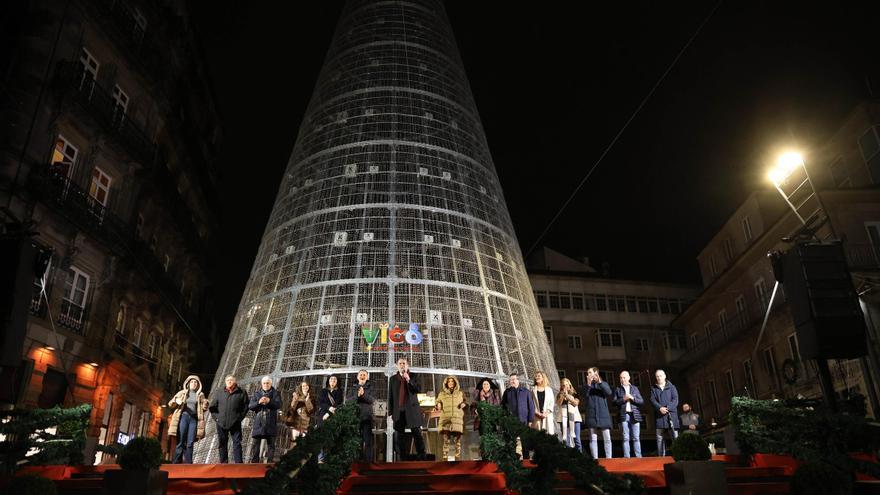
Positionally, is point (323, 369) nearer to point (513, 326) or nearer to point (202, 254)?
point (513, 326)

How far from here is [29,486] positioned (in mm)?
6555

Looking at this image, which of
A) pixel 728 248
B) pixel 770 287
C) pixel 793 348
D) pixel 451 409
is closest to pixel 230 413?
pixel 451 409

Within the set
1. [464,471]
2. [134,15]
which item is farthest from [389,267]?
[134,15]

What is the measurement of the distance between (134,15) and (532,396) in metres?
21.9

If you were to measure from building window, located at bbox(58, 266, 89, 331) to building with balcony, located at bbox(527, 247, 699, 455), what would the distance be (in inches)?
1036

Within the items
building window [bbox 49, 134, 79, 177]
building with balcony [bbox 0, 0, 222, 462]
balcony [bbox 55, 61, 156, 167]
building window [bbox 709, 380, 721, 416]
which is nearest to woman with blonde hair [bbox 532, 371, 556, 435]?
building with balcony [bbox 0, 0, 222, 462]

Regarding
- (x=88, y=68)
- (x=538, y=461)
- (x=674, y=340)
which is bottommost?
(x=538, y=461)

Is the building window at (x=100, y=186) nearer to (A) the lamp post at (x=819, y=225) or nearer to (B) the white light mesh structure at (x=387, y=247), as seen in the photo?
(B) the white light mesh structure at (x=387, y=247)

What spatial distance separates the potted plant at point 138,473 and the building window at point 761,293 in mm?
29555

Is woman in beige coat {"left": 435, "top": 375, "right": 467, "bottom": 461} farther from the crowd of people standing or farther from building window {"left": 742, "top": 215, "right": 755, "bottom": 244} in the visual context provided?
building window {"left": 742, "top": 215, "right": 755, "bottom": 244}

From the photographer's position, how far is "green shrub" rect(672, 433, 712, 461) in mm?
7750

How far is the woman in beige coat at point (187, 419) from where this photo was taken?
37.8ft

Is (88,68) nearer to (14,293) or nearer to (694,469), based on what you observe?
(14,293)

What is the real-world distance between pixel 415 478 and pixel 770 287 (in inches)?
1065
